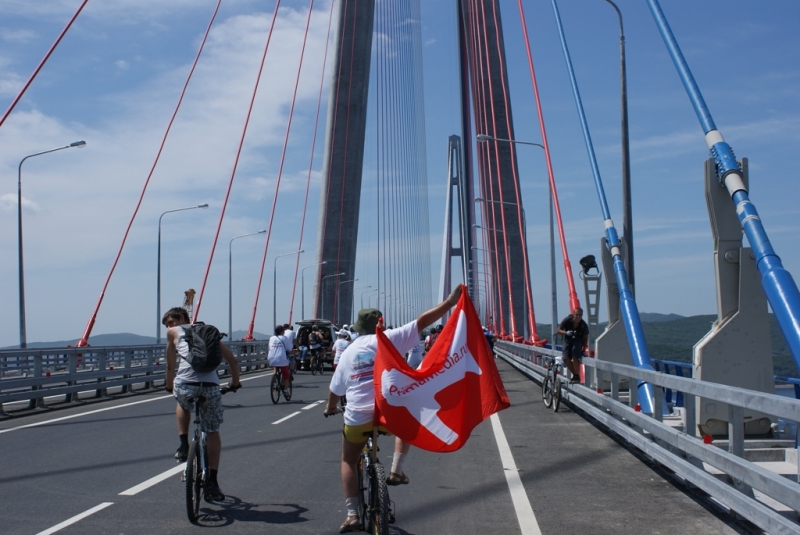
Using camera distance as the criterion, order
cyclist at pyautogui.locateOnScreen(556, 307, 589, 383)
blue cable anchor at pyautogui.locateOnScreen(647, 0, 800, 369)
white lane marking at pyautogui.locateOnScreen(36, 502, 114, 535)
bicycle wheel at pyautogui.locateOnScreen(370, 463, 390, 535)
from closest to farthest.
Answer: bicycle wheel at pyautogui.locateOnScreen(370, 463, 390, 535) < blue cable anchor at pyautogui.locateOnScreen(647, 0, 800, 369) < white lane marking at pyautogui.locateOnScreen(36, 502, 114, 535) < cyclist at pyautogui.locateOnScreen(556, 307, 589, 383)

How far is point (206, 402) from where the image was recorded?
Result: 695cm

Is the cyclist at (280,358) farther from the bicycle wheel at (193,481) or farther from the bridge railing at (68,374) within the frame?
the bicycle wheel at (193,481)

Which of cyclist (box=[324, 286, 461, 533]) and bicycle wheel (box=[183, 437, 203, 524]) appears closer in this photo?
cyclist (box=[324, 286, 461, 533])

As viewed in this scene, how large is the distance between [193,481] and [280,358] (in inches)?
443

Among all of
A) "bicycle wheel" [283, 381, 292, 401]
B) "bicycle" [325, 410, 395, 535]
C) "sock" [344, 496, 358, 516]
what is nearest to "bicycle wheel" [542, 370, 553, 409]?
"bicycle wheel" [283, 381, 292, 401]

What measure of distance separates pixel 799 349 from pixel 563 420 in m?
8.50

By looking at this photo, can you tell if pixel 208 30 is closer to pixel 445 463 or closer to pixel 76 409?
pixel 76 409

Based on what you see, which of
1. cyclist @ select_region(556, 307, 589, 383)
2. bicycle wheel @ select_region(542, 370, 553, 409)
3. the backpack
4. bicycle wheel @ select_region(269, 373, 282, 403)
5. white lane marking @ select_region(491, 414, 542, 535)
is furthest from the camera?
bicycle wheel @ select_region(269, 373, 282, 403)

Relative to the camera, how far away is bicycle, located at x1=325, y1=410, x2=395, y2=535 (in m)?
5.24

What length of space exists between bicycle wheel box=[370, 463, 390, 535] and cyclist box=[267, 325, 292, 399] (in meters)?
12.3

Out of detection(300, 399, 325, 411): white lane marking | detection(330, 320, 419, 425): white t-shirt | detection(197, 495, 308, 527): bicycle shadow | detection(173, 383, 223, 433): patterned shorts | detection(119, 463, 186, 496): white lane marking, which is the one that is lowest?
detection(197, 495, 308, 527): bicycle shadow

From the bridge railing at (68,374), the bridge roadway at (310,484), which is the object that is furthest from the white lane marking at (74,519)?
the bridge railing at (68,374)

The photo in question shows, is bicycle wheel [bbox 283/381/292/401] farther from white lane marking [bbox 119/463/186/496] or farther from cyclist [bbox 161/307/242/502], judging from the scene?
cyclist [bbox 161/307/242/502]

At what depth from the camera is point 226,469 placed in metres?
8.95
